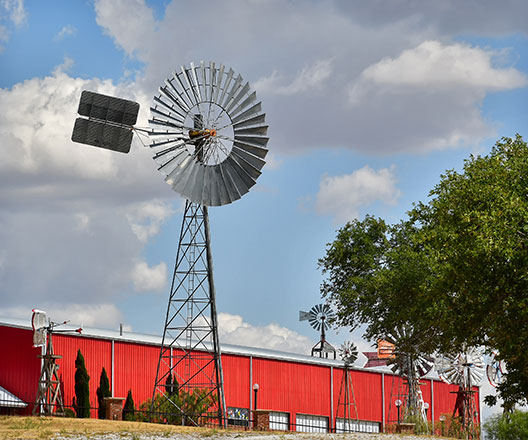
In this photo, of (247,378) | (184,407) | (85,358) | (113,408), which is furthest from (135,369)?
(247,378)

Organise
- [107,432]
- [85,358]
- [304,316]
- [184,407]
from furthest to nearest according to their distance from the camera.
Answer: [304,316], [85,358], [184,407], [107,432]

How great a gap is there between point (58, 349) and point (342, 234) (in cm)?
2134

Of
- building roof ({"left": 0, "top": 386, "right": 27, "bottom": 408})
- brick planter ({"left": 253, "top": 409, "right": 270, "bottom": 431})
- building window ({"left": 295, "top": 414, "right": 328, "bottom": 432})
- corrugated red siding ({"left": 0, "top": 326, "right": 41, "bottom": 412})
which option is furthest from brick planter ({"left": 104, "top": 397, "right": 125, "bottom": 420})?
building window ({"left": 295, "top": 414, "right": 328, "bottom": 432})

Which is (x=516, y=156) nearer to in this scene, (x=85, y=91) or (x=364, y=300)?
(x=364, y=300)

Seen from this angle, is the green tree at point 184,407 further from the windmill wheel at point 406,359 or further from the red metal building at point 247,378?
the windmill wheel at point 406,359

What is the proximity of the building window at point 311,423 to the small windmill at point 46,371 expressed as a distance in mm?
18257

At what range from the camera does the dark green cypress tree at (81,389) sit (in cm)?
3897

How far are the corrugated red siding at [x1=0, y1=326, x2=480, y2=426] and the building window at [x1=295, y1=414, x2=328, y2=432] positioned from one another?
0.33 m

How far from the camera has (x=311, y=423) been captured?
54250 mm

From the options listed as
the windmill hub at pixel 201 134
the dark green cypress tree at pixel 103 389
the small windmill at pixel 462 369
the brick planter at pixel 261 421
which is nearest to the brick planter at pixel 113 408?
the dark green cypress tree at pixel 103 389

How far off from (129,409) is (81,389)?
8.15ft

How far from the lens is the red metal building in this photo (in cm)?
4184

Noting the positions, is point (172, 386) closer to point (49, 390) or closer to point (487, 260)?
point (49, 390)

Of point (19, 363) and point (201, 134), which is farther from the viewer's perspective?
point (19, 363)
